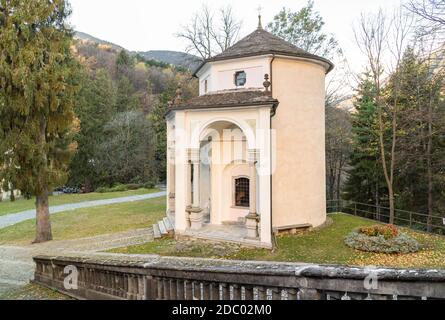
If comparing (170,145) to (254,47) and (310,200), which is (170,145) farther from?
(310,200)

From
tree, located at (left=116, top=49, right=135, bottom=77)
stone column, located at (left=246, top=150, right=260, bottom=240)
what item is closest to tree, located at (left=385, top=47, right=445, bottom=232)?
stone column, located at (left=246, top=150, right=260, bottom=240)

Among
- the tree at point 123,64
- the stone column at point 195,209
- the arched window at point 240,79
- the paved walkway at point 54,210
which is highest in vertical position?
the tree at point 123,64

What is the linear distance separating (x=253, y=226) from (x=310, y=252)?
245 cm

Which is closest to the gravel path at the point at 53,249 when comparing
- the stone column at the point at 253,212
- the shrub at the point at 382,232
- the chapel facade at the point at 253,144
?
the chapel facade at the point at 253,144

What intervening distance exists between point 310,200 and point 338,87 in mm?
15226

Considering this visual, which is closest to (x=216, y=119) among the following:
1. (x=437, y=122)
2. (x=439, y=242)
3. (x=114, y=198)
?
(x=439, y=242)

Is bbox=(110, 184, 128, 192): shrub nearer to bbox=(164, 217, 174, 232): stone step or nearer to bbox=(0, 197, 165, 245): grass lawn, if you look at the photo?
bbox=(0, 197, 165, 245): grass lawn

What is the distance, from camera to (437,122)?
58.9ft

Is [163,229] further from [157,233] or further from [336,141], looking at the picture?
[336,141]

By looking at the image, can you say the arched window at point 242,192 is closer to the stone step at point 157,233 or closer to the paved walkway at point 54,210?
the stone step at point 157,233

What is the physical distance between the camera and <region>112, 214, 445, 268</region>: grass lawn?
11264 mm

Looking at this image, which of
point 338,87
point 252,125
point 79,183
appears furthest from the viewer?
point 79,183

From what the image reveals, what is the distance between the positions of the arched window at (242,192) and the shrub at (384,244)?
509 centimetres

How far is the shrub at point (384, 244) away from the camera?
12.3m
